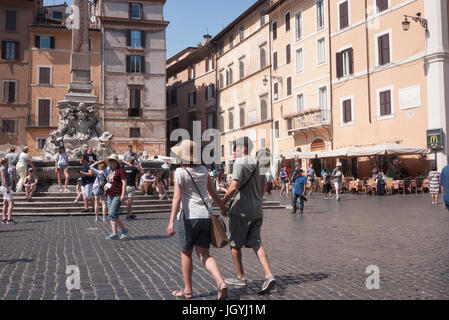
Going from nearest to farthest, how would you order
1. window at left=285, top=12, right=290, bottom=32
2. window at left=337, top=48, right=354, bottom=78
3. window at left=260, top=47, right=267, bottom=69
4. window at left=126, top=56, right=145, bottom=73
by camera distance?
window at left=337, top=48, right=354, bottom=78
window at left=285, top=12, right=290, bottom=32
window at left=260, top=47, right=267, bottom=69
window at left=126, top=56, right=145, bottom=73

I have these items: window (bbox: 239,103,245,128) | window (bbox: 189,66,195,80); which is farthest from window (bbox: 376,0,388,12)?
window (bbox: 189,66,195,80)

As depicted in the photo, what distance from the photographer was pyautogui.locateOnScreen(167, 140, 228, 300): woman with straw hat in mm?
4328

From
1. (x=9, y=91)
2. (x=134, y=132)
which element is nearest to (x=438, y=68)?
(x=134, y=132)

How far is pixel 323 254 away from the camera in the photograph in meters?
6.76

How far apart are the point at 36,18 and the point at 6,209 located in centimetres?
3509

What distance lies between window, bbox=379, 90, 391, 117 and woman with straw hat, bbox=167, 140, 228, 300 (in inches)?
889

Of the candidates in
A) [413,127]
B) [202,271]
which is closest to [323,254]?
[202,271]

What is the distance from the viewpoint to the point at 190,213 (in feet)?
14.2

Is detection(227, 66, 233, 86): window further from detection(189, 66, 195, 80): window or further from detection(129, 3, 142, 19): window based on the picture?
detection(129, 3, 142, 19): window

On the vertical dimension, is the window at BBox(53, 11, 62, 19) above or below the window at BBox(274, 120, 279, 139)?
above

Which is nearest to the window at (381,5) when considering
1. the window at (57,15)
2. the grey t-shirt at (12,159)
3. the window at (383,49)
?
the window at (383,49)

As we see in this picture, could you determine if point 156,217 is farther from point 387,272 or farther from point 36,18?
point 36,18

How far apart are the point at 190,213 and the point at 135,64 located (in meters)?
38.3

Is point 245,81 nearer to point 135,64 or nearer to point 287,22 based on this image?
point 287,22
